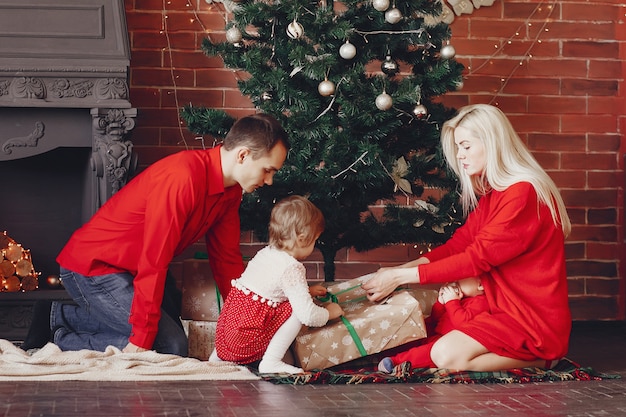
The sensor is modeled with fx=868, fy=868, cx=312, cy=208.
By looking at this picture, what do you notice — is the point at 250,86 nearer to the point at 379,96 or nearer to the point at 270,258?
the point at 379,96

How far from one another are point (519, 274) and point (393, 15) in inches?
43.3

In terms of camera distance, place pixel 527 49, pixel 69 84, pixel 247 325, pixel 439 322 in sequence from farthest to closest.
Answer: pixel 527 49 < pixel 69 84 < pixel 439 322 < pixel 247 325

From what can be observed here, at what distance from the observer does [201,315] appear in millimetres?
3350

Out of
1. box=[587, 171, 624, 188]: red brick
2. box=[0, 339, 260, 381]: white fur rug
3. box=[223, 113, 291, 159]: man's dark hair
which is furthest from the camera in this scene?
box=[587, 171, 624, 188]: red brick

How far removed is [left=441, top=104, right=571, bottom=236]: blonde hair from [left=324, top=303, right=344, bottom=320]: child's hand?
0.66 metres

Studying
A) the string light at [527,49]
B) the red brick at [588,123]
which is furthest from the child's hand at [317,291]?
the red brick at [588,123]

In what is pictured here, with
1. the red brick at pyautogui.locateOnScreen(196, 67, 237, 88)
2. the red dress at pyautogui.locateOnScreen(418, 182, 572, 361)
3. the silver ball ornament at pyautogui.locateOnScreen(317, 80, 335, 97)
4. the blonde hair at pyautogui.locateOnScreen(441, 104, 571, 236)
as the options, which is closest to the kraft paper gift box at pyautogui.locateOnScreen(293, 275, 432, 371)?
the red dress at pyautogui.locateOnScreen(418, 182, 572, 361)

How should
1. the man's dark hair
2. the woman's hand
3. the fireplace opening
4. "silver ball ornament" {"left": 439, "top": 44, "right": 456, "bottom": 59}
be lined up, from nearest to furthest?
the woman's hand, the man's dark hair, "silver ball ornament" {"left": 439, "top": 44, "right": 456, "bottom": 59}, the fireplace opening

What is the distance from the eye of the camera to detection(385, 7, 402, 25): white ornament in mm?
3350

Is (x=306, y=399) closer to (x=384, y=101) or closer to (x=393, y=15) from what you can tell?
(x=384, y=101)

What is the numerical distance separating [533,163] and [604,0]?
188 cm

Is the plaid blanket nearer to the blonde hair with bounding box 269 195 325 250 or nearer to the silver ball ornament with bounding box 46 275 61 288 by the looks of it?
the blonde hair with bounding box 269 195 325 250

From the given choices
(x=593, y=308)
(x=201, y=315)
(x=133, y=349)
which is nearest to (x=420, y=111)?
(x=201, y=315)

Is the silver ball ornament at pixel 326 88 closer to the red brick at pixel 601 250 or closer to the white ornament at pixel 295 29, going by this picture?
the white ornament at pixel 295 29
